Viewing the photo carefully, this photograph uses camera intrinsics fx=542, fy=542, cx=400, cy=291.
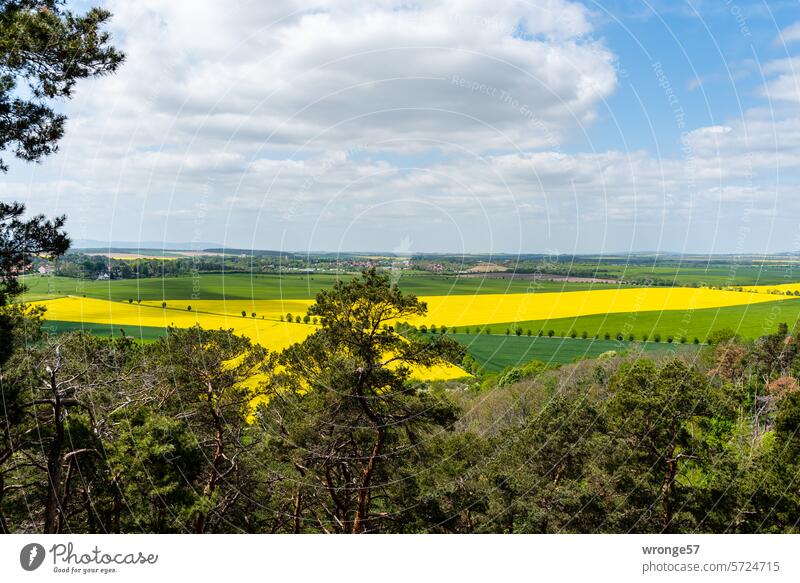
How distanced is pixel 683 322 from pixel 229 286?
40.7 meters

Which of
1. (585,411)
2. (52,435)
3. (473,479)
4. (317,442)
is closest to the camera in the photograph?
(52,435)

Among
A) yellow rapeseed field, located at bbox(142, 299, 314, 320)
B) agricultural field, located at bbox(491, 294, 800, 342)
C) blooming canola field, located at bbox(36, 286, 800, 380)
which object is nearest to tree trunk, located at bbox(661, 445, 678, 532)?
blooming canola field, located at bbox(36, 286, 800, 380)

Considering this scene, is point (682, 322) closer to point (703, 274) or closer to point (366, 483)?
point (703, 274)

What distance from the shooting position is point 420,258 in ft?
38.9

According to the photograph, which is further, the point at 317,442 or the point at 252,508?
the point at 252,508

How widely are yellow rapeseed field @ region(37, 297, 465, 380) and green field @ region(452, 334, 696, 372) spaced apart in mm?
7041

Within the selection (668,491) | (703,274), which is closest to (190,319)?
(668,491)

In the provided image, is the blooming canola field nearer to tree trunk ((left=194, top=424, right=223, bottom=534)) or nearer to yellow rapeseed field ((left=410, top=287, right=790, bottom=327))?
yellow rapeseed field ((left=410, top=287, right=790, bottom=327))

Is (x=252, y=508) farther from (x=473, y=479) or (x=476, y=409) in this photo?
(x=476, y=409)

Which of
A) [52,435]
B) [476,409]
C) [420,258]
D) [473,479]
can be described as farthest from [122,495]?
[476,409]

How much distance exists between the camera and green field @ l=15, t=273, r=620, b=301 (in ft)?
42.9

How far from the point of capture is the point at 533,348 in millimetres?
45125

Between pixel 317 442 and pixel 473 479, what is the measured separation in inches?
250

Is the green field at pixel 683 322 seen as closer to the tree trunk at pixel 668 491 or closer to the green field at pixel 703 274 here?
the green field at pixel 703 274
